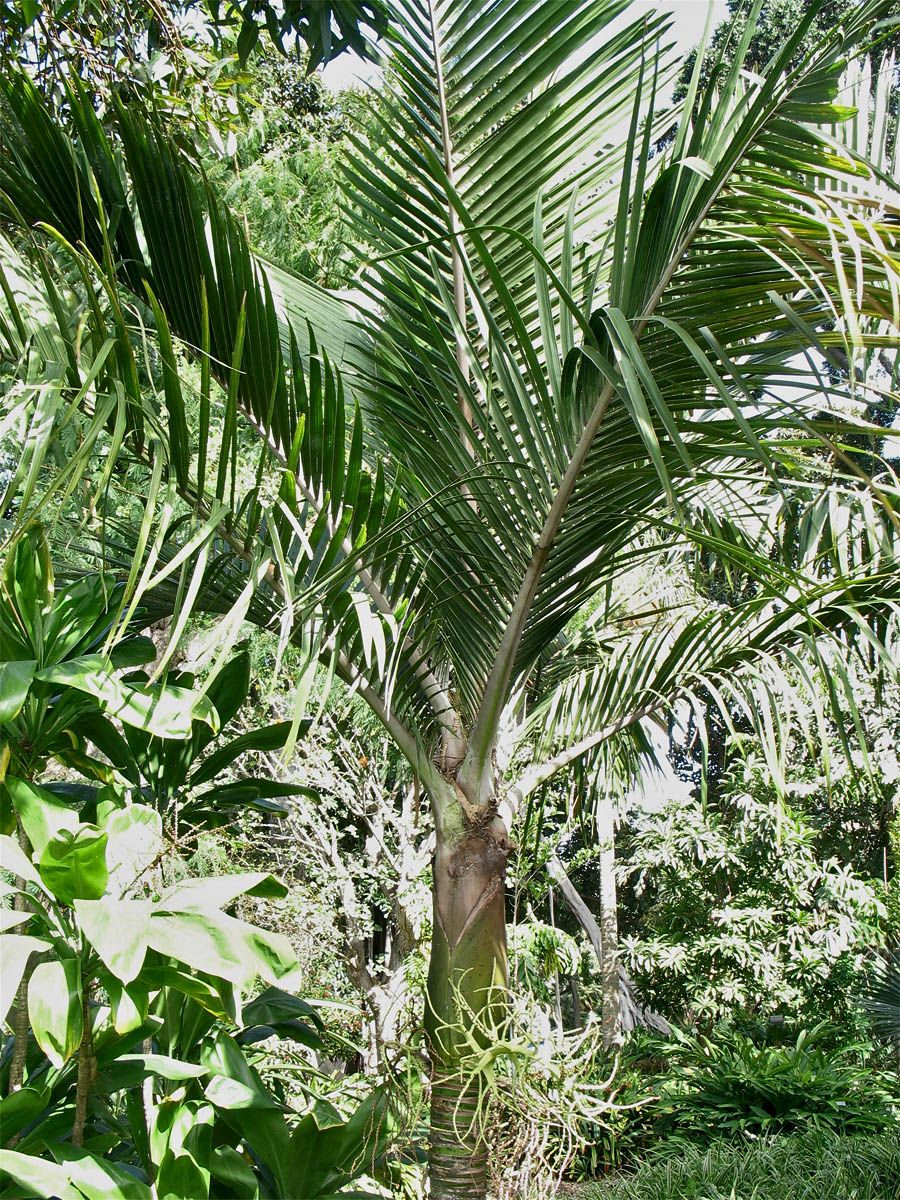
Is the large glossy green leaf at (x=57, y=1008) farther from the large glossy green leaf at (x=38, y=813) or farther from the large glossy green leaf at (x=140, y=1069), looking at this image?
the large glossy green leaf at (x=140, y=1069)

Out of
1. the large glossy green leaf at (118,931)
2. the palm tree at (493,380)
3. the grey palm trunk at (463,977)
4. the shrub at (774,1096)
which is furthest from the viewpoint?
the shrub at (774,1096)

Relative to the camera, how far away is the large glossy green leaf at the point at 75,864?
1.39m

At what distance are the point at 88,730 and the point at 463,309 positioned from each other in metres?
1.24

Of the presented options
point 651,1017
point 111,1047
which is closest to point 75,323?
point 111,1047

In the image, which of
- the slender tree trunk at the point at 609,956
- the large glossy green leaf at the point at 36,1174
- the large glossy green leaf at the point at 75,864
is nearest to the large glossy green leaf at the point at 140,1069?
the large glossy green leaf at the point at 36,1174

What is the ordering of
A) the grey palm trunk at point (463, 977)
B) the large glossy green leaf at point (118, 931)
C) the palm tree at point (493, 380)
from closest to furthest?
the large glossy green leaf at point (118, 931) < the palm tree at point (493, 380) < the grey palm trunk at point (463, 977)

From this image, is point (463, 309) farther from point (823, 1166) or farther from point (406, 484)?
point (823, 1166)

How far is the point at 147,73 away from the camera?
98.0 inches

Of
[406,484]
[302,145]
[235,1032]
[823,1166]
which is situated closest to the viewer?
[235,1032]

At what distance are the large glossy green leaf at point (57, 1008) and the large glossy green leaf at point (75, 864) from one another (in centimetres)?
11

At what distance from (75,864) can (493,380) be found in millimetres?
1417

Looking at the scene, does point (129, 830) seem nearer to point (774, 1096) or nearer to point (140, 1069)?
point (140, 1069)

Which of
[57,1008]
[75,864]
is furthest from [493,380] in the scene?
[57,1008]

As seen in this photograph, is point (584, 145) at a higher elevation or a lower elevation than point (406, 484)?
higher
